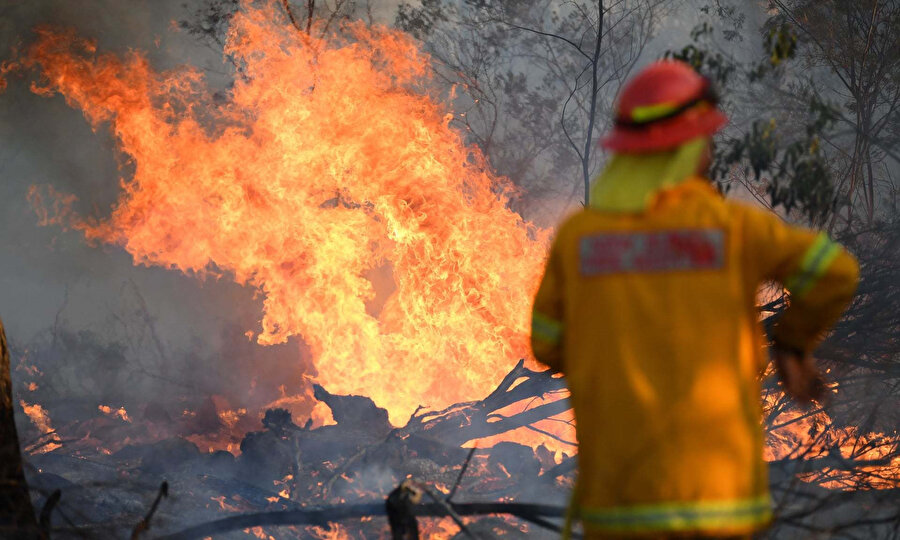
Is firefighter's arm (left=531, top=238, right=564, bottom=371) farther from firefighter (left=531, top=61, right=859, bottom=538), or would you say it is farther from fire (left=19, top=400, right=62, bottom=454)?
fire (left=19, top=400, right=62, bottom=454)

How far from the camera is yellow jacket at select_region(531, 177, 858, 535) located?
1.75 meters

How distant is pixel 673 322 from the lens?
179 cm

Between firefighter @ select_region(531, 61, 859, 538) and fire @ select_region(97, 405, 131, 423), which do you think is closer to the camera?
firefighter @ select_region(531, 61, 859, 538)

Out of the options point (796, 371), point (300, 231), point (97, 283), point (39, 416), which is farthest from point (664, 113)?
point (97, 283)

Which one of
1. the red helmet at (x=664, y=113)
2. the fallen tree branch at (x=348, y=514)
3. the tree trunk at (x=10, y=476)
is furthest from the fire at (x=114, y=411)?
the red helmet at (x=664, y=113)

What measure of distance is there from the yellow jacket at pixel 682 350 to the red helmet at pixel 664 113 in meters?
0.13

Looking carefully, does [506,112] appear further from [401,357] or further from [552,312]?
[552,312]

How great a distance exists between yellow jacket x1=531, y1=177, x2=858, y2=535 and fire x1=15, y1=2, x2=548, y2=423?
6.29 meters

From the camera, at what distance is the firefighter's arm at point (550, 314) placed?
6.64ft

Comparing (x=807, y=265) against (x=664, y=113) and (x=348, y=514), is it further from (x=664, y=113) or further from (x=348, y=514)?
(x=348, y=514)

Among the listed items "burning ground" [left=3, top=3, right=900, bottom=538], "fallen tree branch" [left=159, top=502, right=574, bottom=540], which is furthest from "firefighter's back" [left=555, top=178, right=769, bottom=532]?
"burning ground" [left=3, top=3, right=900, bottom=538]

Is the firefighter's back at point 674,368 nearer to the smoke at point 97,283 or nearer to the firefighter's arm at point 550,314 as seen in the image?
the firefighter's arm at point 550,314

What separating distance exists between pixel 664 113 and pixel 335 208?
730cm

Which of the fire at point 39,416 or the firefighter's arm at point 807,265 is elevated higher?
the fire at point 39,416
